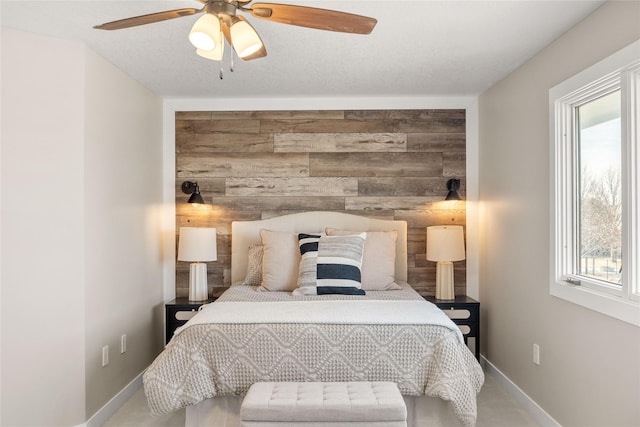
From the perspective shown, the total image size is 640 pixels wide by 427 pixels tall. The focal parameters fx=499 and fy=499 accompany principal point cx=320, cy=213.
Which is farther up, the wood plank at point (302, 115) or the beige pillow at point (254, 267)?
the wood plank at point (302, 115)

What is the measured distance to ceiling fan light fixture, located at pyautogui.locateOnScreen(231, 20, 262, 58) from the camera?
215cm

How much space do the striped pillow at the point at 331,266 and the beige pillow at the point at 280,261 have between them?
0.11 m

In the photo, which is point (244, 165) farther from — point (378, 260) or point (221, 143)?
point (378, 260)

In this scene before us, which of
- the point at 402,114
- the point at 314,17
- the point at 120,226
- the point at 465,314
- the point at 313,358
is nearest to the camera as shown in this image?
the point at 314,17

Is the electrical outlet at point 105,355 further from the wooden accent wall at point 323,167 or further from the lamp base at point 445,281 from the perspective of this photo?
the lamp base at point 445,281

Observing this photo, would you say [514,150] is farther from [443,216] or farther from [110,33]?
[110,33]

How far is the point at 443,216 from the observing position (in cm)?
444

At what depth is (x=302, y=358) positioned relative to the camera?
2666 mm

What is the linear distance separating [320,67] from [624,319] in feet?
7.88

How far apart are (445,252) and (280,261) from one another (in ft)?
4.40

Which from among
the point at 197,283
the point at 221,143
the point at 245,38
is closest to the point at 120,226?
the point at 197,283

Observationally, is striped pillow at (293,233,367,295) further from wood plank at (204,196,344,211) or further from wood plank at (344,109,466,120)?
wood plank at (344,109,466,120)

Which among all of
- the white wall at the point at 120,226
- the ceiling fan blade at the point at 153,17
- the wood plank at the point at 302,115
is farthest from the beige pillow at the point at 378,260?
the ceiling fan blade at the point at 153,17

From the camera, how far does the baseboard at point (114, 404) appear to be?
3.10m
